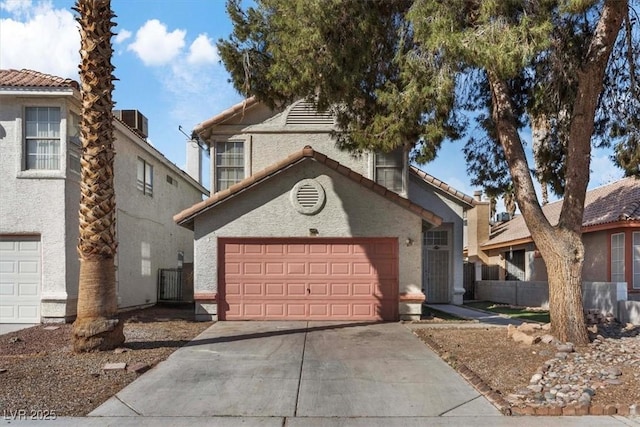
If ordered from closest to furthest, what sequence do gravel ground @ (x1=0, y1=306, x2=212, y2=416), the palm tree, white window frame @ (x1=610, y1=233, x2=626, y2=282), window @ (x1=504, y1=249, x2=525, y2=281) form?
gravel ground @ (x1=0, y1=306, x2=212, y2=416) < the palm tree < white window frame @ (x1=610, y1=233, x2=626, y2=282) < window @ (x1=504, y1=249, x2=525, y2=281)

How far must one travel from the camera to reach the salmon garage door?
13555 mm

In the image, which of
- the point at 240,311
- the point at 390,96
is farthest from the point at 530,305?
the point at 390,96

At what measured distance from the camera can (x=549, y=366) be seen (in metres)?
7.83

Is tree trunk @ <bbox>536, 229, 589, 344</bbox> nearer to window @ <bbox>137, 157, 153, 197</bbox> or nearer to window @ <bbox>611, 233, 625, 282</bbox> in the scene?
window @ <bbox>611, 233, 625, 282</bbox>

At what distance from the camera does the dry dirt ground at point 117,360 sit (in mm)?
6434

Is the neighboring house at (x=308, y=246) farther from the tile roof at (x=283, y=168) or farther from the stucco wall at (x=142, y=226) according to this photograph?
the stucco wall at (x=142, y=226)

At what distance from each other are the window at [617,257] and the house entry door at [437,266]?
217 inches

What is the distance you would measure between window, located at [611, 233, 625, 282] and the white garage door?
16.9m

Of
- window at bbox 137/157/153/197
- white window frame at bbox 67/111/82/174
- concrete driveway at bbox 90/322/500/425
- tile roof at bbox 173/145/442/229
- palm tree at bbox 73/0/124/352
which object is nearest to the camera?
concrete driveway at bbox 90/322/500/425

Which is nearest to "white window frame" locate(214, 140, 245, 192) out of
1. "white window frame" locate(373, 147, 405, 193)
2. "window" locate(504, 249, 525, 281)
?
"white window frame" locate(373, 147, 405, 193)

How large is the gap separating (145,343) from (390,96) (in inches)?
267

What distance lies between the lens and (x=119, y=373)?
762cm

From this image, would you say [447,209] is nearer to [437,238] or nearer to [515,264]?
[437,238]

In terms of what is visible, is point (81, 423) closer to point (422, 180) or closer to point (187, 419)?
point (187, 419)
